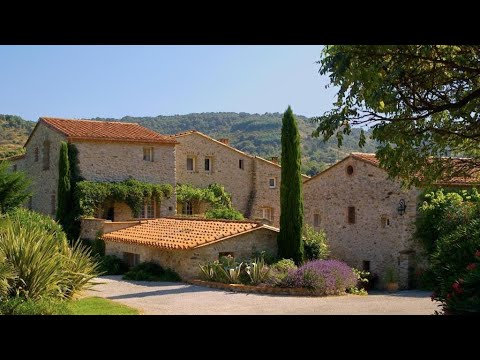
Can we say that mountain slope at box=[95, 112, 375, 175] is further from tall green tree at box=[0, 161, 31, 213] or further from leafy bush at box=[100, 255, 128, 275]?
tall green tree at box=[0, 161, 31, 213]

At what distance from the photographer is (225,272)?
58.6 ft

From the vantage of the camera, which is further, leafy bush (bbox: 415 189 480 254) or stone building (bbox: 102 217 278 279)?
stone building (bbox: 102 217 278 279)

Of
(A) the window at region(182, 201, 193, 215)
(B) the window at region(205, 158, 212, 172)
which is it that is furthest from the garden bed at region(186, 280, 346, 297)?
(B) the window at region(205, 158, 212, 172)

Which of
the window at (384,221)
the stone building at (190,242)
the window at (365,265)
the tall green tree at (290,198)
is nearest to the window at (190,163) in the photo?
the stone building at (190,242)

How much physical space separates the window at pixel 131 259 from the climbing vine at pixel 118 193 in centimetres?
432

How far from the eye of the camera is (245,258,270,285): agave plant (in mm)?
17641

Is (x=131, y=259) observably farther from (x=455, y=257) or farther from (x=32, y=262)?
(x=455, y=257)

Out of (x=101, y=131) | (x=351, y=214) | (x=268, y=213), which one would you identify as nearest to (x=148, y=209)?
(x=101, y=131)

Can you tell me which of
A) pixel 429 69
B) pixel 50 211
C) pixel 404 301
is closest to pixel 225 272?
pixel 404 301

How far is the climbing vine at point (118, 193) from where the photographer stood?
83.6ft

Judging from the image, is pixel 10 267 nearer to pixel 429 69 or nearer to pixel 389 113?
pixel 389 113

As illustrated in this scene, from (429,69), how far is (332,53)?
155cm

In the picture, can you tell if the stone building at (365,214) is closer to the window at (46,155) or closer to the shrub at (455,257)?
the shrub at (455,257)

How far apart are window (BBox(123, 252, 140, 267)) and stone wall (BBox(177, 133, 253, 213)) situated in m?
10.2
